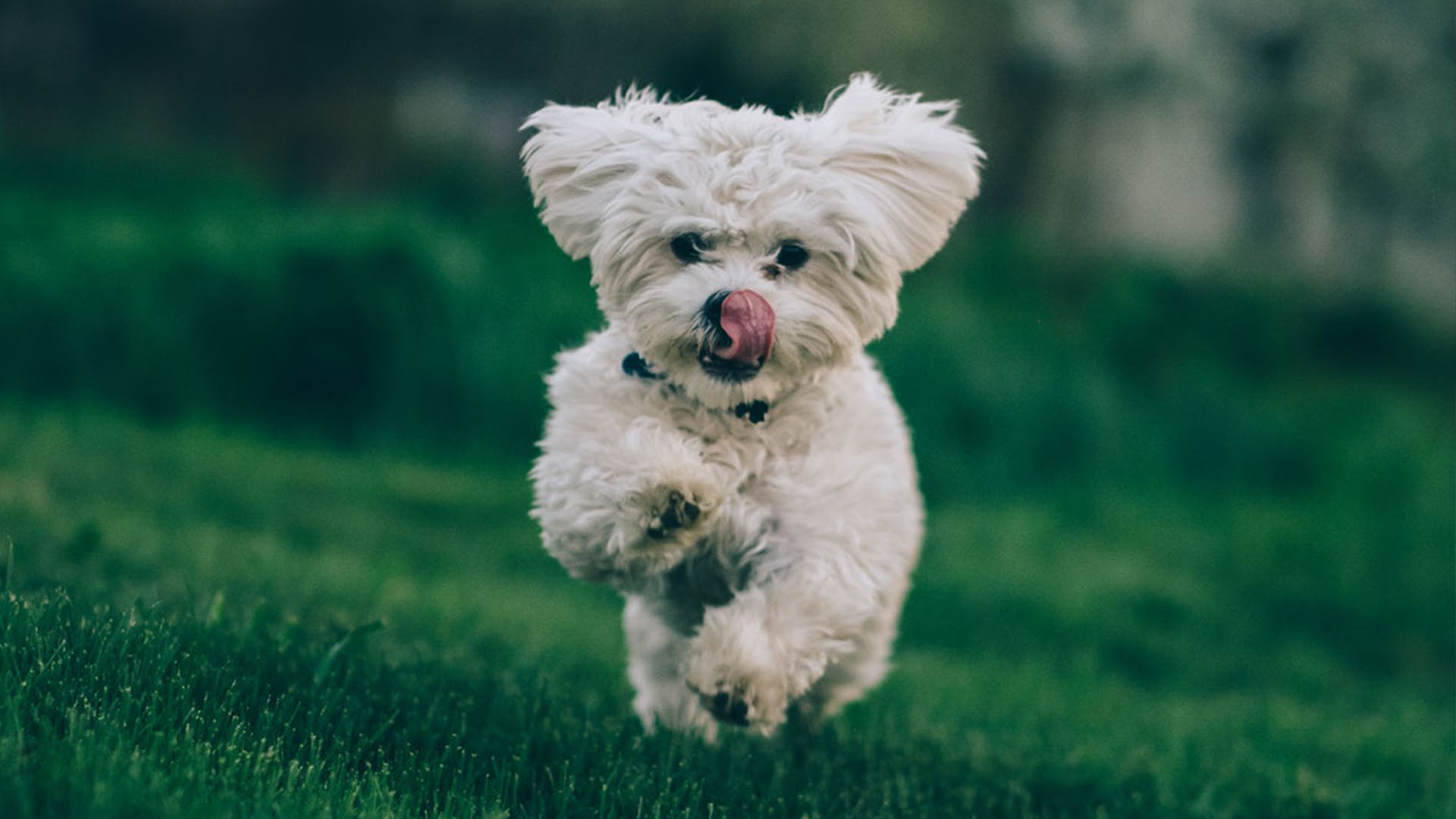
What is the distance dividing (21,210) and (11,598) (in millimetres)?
8842

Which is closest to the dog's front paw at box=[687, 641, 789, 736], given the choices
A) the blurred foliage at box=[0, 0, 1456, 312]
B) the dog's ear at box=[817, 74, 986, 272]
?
the dog's ear at box=[817, 74, 986, 272]

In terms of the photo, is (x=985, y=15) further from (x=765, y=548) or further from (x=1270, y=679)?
(x=765, y=548)

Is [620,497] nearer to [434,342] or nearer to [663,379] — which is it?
[663,379]

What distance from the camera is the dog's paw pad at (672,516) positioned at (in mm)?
3426

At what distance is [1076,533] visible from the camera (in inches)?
407

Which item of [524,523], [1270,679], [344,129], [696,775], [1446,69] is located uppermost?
[1446,69]

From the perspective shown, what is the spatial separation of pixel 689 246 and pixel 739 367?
35cm

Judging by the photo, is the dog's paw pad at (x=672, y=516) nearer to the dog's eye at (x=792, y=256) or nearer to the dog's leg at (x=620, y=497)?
the dog's leg at (x=620, y=497)

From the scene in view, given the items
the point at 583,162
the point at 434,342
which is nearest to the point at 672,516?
the point at 583,162

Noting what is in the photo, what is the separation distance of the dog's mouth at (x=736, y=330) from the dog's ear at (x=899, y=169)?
39 centimetres

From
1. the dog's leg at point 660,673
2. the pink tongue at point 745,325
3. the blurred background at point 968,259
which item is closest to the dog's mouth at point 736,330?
the pink tongue at point 745,325

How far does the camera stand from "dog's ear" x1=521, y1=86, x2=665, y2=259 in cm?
374

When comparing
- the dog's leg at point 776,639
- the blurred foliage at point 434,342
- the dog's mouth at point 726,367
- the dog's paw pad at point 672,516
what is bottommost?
the dog's leg at point 776,639

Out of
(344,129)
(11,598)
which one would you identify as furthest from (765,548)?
(344,129)
